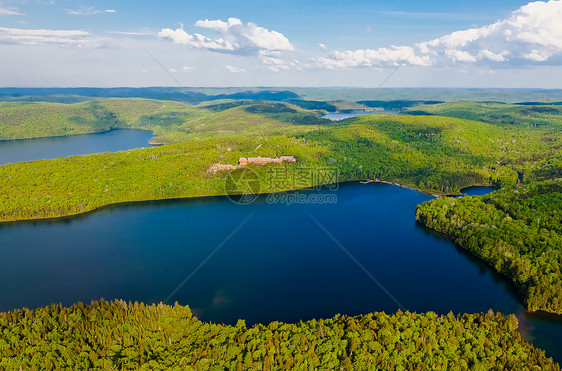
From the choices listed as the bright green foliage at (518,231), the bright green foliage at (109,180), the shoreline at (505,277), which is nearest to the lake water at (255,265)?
the shoreline at (505,277)

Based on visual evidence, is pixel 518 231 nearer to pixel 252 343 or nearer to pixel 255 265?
pixel 255 265

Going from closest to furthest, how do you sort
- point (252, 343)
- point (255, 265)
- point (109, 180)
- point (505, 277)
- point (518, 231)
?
point (252, 343) < point (505, 277) < point (255, 265) < point (518, 231) < point (109, 180)

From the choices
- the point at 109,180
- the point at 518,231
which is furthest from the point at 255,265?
the point at 109,180

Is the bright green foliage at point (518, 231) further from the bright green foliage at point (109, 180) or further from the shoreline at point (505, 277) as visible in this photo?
the bright green foliage at point (109, 180)

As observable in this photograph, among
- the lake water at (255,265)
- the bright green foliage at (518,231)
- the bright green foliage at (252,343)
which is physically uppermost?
the bright green foliage at (518,231)

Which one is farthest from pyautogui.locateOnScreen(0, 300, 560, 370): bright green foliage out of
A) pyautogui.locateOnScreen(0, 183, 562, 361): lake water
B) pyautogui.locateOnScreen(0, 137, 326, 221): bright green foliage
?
pyautogui.locateOnScreen(0, 137, 326, 221): bright green foliage

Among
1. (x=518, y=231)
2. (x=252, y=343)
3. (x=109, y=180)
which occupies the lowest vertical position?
(x=252, y=343)

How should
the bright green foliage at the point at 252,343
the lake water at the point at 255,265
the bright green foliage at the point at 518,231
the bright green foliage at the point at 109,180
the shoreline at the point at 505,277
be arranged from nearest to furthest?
the bright green foliage at the point at 252,343
the shoreline at the point at 505,277
the lake water at the point at 255,265
the bright green foliage at the point at 518,231
the bright green foliage at the point at 109,180

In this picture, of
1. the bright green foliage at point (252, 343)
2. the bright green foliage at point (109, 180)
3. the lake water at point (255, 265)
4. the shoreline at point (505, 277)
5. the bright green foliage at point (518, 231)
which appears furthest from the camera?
the bright green foliage at point (109, 180)
